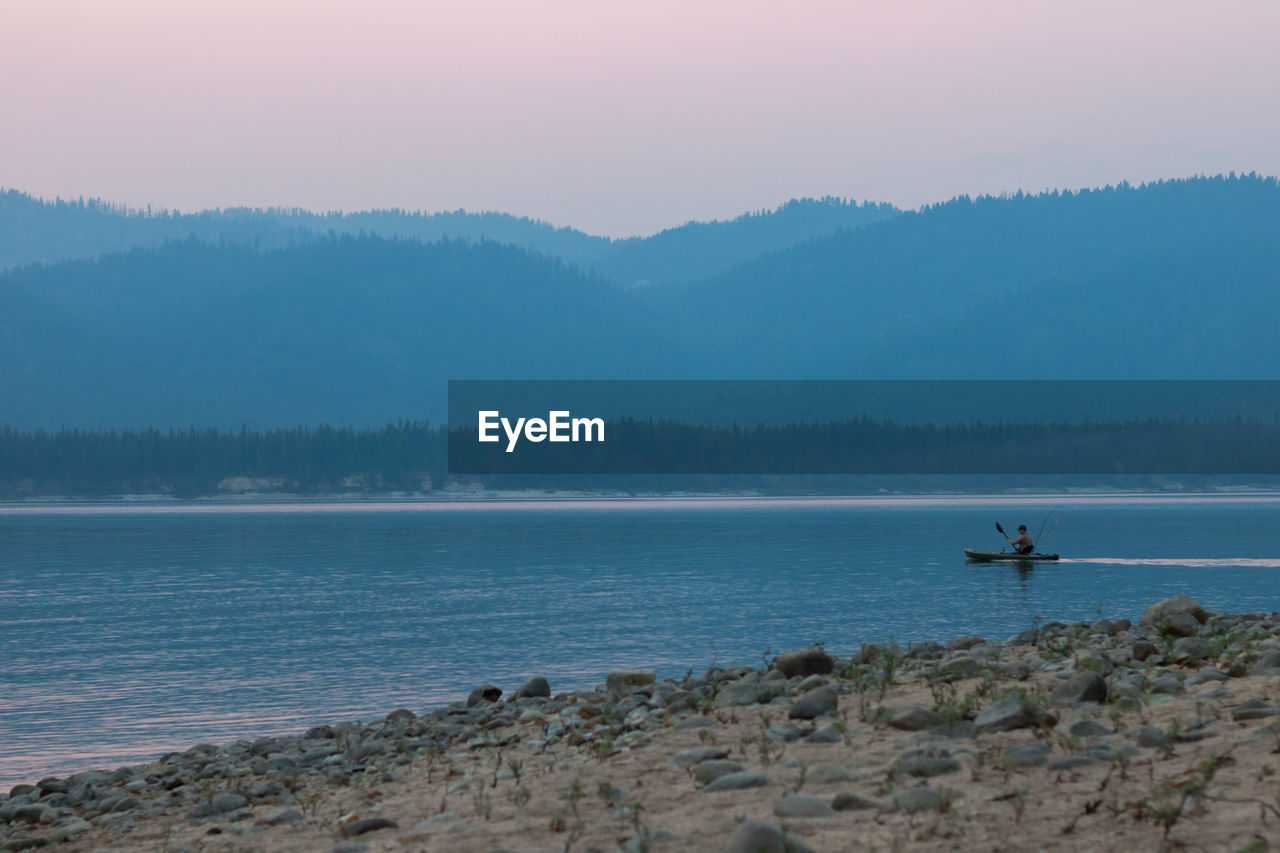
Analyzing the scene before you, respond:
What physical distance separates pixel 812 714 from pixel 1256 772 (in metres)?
5.95

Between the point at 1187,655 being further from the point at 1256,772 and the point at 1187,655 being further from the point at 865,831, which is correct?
the point at 865,831

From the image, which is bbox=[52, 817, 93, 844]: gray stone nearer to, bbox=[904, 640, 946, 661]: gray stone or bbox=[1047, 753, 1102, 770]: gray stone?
bbox=[1047, 753, 1102, 770]: gray stone

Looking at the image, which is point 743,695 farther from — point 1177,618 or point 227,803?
point 1177,618

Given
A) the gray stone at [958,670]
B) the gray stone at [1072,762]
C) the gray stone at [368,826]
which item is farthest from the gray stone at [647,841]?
the gray stone at [958,670]

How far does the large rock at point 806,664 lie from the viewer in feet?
68.5

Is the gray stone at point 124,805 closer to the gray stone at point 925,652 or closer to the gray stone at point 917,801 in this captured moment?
the gray stone at point 917,801

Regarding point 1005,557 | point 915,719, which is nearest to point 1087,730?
point 915,719

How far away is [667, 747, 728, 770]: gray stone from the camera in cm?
1412

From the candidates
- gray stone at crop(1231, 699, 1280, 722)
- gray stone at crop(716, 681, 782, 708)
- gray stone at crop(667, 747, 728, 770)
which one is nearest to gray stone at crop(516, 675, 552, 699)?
gray stone at crop(716, 681, 782, 708)

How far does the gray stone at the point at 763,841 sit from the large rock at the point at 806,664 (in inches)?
426

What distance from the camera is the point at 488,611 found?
173 ft

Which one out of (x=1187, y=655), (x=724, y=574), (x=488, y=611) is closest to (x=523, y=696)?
(x=1187, y=655)

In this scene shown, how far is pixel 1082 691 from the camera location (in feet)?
49.8

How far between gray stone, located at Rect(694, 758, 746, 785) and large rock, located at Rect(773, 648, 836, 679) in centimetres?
750
